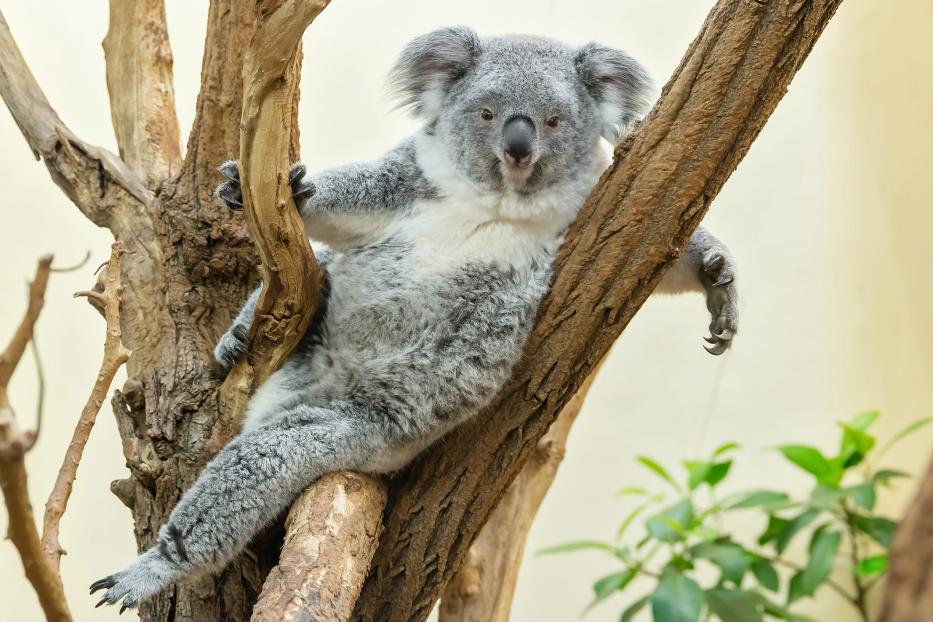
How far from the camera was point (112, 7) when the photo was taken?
2.82 meters

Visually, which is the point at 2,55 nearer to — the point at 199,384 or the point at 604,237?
the point at 199,384

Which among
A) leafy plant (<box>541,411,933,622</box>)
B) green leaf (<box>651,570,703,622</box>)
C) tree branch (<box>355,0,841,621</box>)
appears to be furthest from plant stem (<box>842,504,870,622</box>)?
tree branch (<box>355,0,841,621</box>)

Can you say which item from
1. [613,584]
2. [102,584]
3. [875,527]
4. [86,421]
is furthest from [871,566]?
[86,421]

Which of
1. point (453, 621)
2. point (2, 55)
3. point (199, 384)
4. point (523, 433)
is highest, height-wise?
point (2, 55)

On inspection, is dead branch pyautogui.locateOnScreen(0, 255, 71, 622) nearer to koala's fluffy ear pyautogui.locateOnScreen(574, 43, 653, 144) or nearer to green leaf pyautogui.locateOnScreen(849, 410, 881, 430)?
koala's fluffy ear pyautogui.locateOnScreen(574, 43, 653, 144)

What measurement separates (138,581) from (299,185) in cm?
97

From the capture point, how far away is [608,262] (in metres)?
2.05

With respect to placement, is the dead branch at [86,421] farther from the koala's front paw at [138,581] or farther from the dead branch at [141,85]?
the dead branch at [141,85]

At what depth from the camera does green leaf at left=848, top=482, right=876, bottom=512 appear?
11.2 ft

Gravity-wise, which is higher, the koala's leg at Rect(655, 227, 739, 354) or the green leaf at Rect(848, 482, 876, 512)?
the koala's leg at Rect(655, 227, 739, 354)

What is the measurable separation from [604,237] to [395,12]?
102 inches

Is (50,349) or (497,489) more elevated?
(50,349)

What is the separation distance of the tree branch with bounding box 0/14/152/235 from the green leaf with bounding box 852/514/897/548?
9.72ft

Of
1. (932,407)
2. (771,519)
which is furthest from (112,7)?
(932,407)
